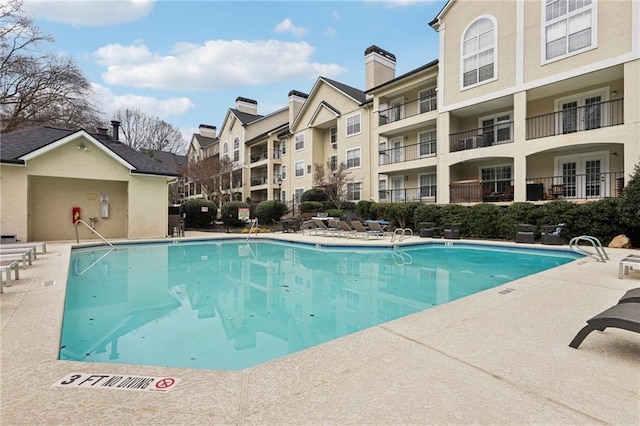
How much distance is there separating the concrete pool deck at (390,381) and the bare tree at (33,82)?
25046 mm

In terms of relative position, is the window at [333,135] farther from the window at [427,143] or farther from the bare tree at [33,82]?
the bare tree at [33,82]

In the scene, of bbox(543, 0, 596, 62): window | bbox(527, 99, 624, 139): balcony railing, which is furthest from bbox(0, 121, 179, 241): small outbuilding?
bbox(543, 0, 596, 62): window

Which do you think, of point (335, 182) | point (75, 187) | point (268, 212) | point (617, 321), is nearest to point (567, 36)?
point (335, 182)

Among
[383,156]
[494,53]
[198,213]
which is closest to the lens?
[494,53]

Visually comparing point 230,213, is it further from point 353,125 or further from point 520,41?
point 520,41

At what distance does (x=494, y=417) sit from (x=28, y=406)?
3130 millimetres

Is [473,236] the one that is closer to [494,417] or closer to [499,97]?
[499,97]

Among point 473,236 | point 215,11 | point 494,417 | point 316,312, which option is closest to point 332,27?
point 215,11

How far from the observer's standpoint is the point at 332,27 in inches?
651

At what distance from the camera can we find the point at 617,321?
2.75 m

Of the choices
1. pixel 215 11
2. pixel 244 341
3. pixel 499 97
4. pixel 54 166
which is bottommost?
pixel 244 341

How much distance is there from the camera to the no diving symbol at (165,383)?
2.48 meters

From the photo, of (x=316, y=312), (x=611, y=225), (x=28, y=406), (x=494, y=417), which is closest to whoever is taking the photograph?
(x=494, y=417)

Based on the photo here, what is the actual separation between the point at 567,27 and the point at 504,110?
4.61 m
